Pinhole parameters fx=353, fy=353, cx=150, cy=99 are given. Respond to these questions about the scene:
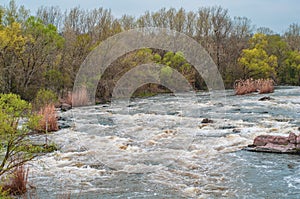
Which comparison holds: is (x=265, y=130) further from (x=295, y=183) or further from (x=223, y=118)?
(x=295, y=183)

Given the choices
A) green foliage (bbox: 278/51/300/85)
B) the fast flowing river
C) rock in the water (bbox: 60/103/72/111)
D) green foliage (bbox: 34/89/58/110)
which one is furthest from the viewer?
green foliage (bbox: 278/51/300/85)

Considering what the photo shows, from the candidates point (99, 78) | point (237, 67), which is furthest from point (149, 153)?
point (237, 67)

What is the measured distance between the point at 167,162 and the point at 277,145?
3281mm

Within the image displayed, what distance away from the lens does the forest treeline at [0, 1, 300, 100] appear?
2305 cm

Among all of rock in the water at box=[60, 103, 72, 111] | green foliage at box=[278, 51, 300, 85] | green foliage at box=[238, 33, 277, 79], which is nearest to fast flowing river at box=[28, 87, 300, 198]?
rock in the water at box=[60, 103, 72, 111]

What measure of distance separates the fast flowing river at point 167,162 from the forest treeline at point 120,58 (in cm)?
991

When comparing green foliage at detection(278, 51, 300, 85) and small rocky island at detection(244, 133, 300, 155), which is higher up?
green foliage at detection(278, 51, 300, 85)

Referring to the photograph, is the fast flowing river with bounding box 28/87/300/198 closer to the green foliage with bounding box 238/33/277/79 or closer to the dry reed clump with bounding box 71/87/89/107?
the dry reed clump with bounding box 71/87/89/107

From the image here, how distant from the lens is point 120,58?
2752cm

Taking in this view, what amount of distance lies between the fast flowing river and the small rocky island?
34 cm

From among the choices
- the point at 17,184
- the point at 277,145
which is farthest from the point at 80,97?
the point at 17,184

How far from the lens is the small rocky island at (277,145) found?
30.8 feet

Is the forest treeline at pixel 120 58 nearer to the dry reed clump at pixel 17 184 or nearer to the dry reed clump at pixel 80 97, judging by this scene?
the dry reed clump at pixel 80 97

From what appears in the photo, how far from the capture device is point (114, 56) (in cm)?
2688
